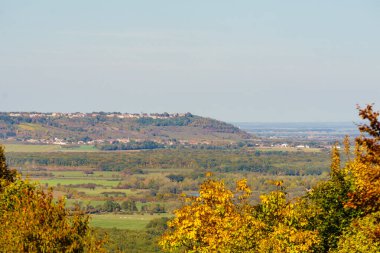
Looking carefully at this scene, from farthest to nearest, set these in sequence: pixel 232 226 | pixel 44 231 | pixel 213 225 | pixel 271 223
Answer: pixel 271 223, pixel 213 225, pixel 232 226, pixel 44 231

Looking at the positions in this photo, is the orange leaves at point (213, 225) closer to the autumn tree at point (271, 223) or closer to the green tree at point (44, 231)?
the autumn tree at point (271, 223)

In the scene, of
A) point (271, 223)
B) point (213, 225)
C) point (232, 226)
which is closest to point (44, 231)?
point (232, 226)

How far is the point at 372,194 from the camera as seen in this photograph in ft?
86.2

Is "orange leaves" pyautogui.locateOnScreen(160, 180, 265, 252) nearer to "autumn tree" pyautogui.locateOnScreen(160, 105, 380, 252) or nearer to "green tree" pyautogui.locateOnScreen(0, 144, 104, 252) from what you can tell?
"autumn tree" pyautogui.locateOnScreen(160, 105, 380, 252)

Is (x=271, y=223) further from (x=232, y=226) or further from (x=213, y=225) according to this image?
(x=232, y=226)

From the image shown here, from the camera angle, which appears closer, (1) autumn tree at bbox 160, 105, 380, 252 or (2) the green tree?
(2) the green tree

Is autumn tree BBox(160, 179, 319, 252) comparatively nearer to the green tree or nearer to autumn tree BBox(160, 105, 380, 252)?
autumn tree BBox(160, 105, 380, 252)

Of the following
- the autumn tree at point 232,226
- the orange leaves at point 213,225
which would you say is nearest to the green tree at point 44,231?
the orange leaves at point 213,225

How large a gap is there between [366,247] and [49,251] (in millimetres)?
17799

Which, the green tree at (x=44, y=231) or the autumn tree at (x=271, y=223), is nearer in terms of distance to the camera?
the green tree at (x=44, y=231)

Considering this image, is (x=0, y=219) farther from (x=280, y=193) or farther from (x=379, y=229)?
(x=379, y=229)

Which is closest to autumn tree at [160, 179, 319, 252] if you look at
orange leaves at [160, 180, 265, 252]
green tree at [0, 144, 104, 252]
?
orange leaves at [160, 180, 265, 252]

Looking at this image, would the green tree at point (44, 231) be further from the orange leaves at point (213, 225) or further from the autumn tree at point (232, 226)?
the autumn tree at point (232, 226)

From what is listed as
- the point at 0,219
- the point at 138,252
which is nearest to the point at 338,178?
the point at 0,219
